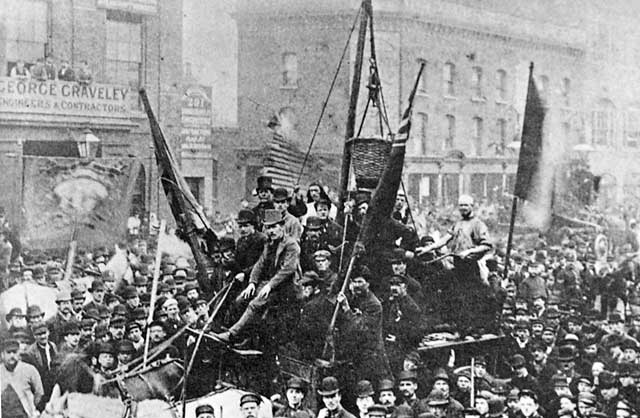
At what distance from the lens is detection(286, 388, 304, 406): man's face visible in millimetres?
5043

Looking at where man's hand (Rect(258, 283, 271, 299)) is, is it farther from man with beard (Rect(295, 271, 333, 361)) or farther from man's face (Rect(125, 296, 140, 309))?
man's face (Rect(125, 296, 140, 309))

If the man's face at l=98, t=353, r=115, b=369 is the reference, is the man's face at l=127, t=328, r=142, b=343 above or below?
above

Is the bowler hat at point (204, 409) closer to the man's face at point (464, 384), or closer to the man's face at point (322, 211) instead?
the man's face at point (322, 211)

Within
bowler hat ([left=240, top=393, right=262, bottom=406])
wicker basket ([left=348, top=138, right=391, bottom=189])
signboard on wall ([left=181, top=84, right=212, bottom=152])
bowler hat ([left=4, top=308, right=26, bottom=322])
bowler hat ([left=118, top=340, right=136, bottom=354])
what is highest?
signboard on wall ([left=181, top=84, right=212, bottom=152])

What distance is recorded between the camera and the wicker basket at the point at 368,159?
5.16 metres

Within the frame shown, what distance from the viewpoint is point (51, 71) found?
16.0 ft

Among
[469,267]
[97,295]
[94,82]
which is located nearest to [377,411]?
[469,267]

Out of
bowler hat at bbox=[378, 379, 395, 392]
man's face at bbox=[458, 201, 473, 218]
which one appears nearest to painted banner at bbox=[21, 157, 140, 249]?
bowler hat at bbox=[378, 379, 395, 392]

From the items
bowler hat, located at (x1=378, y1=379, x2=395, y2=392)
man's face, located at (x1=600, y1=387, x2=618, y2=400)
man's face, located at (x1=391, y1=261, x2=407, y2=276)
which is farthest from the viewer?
man's face, located at (x1=600, y1=387, x2=618, y2=400)

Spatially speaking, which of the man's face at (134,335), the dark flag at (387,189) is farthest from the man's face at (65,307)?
the dark flag at (387,189)

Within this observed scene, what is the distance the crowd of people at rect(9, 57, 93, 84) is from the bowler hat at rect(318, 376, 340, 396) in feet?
7.26

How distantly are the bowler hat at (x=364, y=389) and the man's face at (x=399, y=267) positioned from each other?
0.70m

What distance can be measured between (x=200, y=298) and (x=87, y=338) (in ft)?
2.22

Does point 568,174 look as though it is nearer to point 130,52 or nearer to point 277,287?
point 277,287
